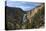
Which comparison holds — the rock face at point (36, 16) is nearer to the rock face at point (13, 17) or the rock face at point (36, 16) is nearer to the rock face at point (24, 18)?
the rock face at point (24, 18)

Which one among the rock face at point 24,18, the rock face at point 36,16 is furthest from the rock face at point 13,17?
the rock face at point 36,16

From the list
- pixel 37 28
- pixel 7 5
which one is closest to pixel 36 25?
pixel 37 28

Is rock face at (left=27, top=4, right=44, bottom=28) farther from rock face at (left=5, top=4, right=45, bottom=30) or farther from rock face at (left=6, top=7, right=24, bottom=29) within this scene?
rock face at (left=6, top=7, right=24, bottom=29)

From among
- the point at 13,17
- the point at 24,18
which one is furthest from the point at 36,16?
the point at 13,17

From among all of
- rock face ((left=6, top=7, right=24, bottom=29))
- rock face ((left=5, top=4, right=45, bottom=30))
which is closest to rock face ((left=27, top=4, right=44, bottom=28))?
rock face ((left=5, top=4, right=45, bottom=30))

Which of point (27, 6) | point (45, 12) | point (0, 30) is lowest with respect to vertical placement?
point (0, 30)

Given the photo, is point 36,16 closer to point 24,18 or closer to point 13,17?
point 24,18

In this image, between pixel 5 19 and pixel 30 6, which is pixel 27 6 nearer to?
pixel 30 6

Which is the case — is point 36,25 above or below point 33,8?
below
